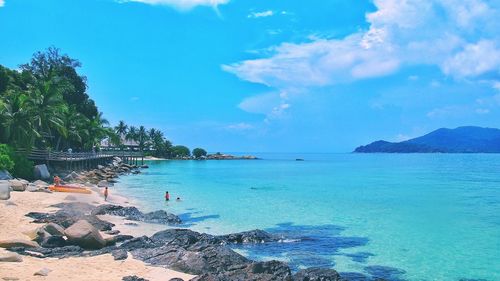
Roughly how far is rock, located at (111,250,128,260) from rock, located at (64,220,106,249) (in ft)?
3.51

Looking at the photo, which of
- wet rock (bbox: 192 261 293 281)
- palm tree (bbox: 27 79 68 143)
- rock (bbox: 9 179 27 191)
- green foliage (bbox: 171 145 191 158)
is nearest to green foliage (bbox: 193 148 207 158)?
green foliage (bbox: 171 145 191 158)

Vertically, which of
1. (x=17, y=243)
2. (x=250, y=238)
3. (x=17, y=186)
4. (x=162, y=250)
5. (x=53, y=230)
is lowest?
(x=250, y=238)

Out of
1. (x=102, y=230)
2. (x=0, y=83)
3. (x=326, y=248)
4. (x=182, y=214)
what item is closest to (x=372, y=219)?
(x=326, y=248)

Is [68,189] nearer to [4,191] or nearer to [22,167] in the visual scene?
[22,167]

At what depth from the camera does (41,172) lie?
124 feet

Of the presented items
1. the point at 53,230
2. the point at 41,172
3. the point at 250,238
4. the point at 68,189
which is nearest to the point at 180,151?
the point at 41,172

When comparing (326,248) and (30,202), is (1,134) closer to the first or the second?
(30,202)

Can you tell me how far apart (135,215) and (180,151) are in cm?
11211

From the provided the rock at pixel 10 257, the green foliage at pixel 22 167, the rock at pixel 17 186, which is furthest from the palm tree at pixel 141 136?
the rock at pixel 10 257

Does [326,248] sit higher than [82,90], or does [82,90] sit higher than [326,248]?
[82,90]

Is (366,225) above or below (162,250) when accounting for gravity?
below

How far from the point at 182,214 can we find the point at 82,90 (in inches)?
1880

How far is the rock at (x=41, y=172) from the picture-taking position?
123ft

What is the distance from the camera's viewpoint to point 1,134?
38312 millimetres
